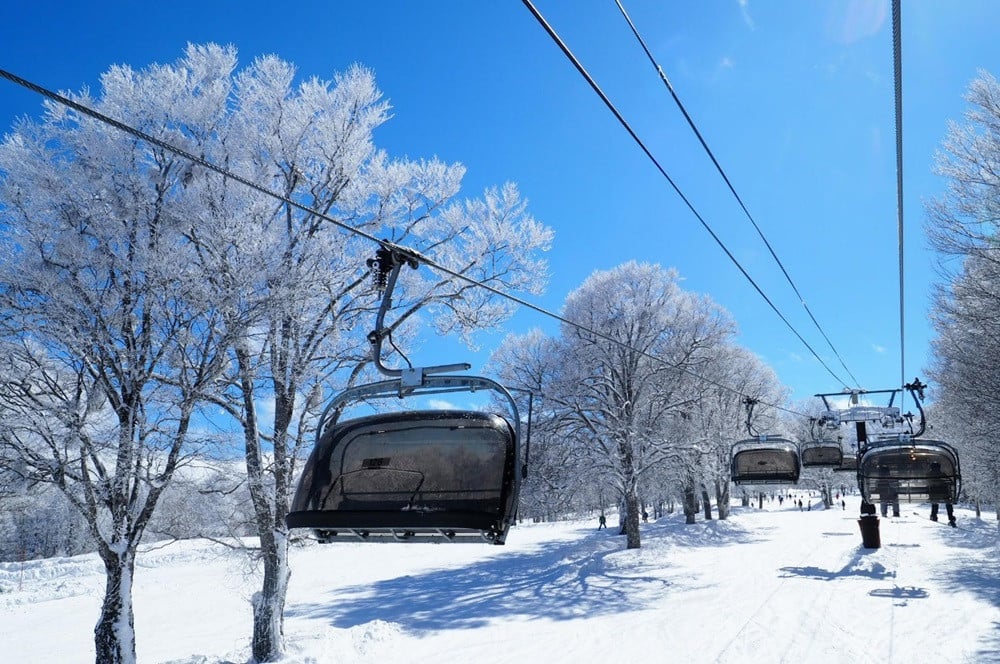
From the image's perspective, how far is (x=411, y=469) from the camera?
14.2 feet

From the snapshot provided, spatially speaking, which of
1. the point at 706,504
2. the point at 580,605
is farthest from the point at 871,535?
the point at 706,504

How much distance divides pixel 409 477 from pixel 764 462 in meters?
13.1

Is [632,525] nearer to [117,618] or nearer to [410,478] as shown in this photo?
[117,618]

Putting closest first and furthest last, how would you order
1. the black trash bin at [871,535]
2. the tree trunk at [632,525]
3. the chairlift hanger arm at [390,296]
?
the chairlift hanger arm at [390,296] → the black trash bin at [871,535] → the tree trunk at [632,525]

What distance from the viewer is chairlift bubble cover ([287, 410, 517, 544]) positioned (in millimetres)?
3947

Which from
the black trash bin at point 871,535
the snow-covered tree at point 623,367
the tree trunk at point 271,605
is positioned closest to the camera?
the tree trunk at point 271,605

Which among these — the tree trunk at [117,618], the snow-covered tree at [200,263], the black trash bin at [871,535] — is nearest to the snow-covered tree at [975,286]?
the black trash bin at [871,535]

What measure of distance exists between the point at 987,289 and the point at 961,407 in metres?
8.08

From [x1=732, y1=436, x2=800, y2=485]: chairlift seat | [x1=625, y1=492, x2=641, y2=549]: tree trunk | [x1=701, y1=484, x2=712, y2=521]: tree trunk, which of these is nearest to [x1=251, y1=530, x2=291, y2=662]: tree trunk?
[x1=732, y1=436, x2=800, y2=485]: chairlift seat

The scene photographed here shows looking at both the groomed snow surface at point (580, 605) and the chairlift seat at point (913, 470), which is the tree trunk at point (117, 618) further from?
the chairlift seat at point (913, 470)

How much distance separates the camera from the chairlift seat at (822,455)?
17578 millimetres

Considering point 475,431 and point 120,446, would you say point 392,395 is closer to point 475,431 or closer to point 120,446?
point 475,431

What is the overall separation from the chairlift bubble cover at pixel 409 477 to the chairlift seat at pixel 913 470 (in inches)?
469

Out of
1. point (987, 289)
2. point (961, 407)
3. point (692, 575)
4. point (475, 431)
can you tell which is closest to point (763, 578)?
point (692, 575)
